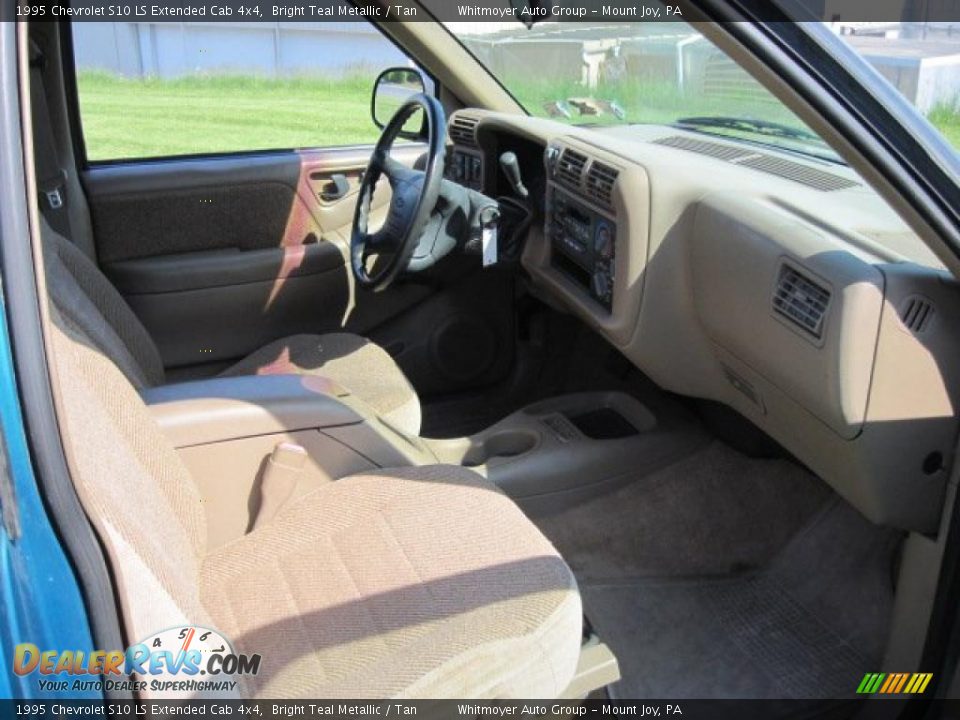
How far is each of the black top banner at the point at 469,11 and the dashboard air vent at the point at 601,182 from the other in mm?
338

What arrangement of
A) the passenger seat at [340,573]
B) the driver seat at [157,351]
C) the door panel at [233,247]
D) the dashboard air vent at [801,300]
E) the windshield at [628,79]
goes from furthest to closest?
the door panel at [233,247]
the windshield at [628,79]
the driver seat at [157,351]
the dashboard air vent at [801,300]
the passenger seat at [340,573]

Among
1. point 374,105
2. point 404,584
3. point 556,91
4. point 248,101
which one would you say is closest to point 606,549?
point 404,584

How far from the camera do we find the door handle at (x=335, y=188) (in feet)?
9.98

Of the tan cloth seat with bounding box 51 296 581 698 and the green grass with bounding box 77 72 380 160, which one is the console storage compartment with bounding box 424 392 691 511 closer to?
the tan cloth seat with bounding box 51 296 581 698

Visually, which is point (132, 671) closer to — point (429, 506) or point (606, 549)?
point (429, 506)

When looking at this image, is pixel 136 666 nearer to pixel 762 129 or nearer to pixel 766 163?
pixel 766 163

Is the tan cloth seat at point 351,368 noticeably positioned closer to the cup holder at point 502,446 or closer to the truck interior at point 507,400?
the truck interior at point 507,400

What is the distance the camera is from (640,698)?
1.96 m

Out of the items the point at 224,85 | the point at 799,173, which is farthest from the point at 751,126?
the point at 224,85

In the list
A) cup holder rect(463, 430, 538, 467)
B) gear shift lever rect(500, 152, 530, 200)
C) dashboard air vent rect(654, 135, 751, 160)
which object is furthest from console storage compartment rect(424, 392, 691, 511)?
dashboard air vent rect(654, 135, 751, 160)

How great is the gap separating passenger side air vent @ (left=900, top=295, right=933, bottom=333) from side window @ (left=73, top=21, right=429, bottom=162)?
6.31 feet

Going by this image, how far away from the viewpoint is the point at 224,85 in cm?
455

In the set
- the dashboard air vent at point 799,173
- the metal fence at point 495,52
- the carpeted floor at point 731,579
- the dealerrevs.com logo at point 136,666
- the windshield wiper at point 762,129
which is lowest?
the carpeted floor at point 731,579

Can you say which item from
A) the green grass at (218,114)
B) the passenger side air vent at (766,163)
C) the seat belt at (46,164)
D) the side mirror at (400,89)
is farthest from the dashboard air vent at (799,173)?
the seat belt at (46,164)
